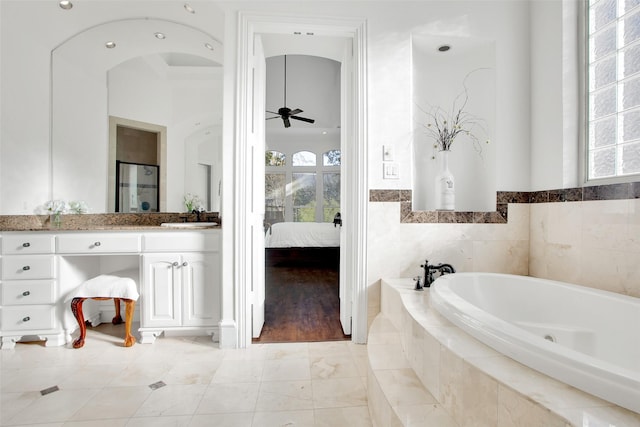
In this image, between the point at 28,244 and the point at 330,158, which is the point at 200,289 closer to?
the point at 28,244

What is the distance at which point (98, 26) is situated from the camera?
8.43 ft

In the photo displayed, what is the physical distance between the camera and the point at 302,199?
789 cm

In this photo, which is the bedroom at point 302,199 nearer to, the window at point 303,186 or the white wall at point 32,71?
the window at point 303,186

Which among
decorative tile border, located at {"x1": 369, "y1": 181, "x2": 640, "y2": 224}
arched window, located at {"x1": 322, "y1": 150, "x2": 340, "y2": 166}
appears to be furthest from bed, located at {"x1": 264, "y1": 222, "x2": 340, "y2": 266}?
arched window, located at {"x1": 322, "y1": 150, "x2": 340, "y2": 166}

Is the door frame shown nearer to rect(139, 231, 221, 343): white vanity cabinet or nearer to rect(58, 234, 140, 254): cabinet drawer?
rect(139, 231, 221, 343): white vanity cabinet

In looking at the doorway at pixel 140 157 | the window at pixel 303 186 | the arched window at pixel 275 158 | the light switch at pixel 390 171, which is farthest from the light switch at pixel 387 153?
the arched window at pixel 275 158

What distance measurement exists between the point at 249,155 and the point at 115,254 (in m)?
1.27

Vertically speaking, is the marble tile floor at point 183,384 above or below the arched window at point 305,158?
below

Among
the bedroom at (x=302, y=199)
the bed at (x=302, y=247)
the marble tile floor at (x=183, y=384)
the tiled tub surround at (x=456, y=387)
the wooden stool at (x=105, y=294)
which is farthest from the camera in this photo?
the bed at (x=302, y=247)

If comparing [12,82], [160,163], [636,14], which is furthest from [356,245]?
[12,82]

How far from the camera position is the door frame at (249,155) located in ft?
7.06

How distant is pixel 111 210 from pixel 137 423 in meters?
1.88

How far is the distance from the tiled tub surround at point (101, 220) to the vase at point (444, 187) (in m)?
1.94

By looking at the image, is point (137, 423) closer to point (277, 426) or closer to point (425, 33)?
point (277, 426)
